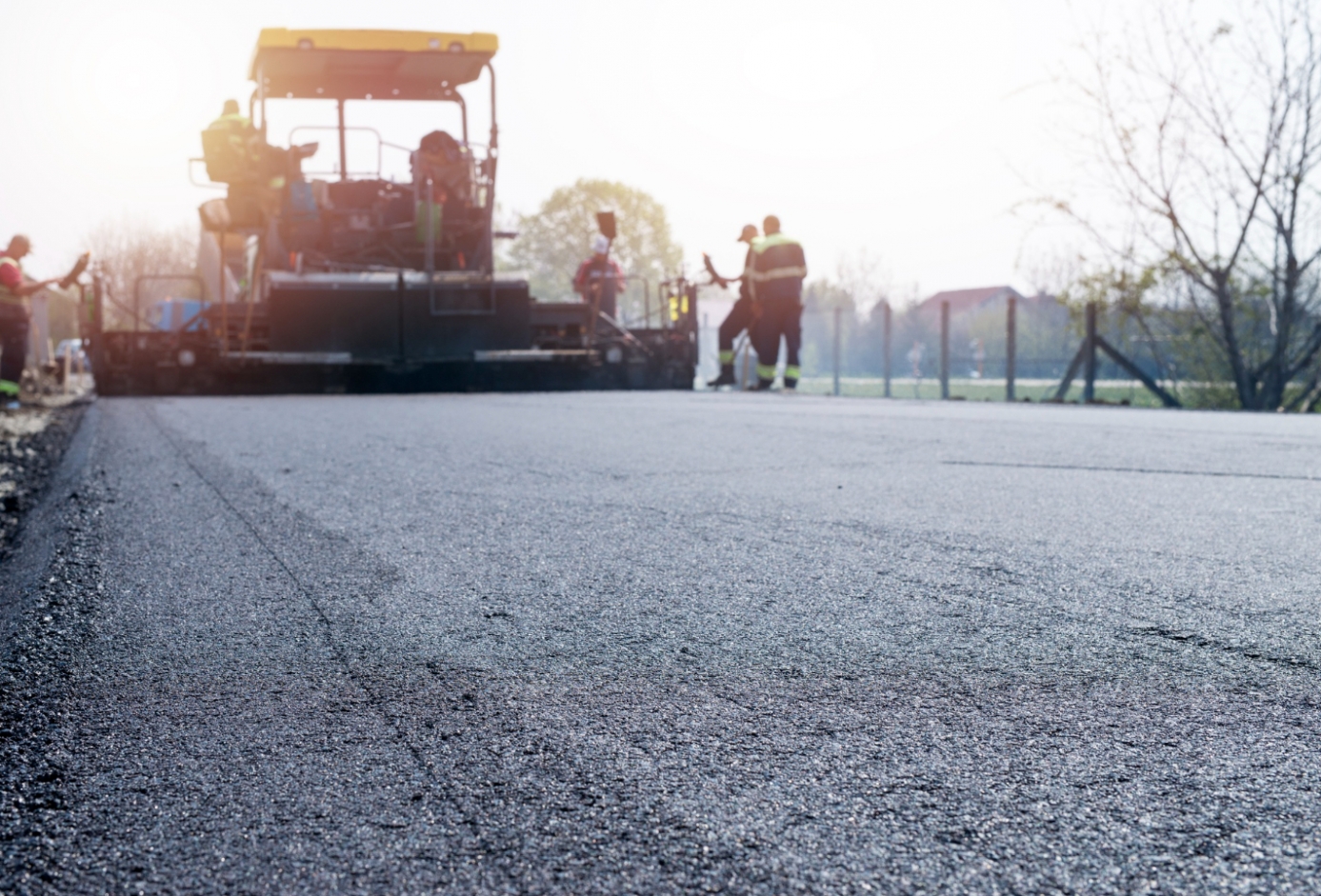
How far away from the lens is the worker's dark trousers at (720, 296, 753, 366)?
16.9m

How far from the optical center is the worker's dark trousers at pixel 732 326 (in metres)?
16.9

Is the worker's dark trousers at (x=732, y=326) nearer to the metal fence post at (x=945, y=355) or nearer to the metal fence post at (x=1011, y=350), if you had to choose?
Result: the metal fence post at (x=945, y=355)

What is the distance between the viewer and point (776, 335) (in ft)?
52.4

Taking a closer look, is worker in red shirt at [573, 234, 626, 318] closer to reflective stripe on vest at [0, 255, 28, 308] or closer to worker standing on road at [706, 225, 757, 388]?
worker standing on road at [706, 225, 757, 388]

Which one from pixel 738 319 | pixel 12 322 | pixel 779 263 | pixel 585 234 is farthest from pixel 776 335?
pixel 585 234

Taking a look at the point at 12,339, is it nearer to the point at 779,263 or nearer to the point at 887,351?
the point at 779,263

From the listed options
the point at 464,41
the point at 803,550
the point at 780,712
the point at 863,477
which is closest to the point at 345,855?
the point at 780,712

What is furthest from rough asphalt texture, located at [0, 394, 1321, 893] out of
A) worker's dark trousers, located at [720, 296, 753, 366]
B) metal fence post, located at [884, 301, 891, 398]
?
metal fence post, located at [884, 301, 891, 398]

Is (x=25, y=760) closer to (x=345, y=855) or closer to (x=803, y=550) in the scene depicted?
(x=345, y=855)

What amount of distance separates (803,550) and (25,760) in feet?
7.08

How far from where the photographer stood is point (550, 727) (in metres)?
2.05

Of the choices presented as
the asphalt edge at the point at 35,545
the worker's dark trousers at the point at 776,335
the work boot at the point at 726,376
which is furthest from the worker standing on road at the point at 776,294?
the asphalt edge at the point at 35,545

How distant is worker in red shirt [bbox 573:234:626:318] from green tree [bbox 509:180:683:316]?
39698mm

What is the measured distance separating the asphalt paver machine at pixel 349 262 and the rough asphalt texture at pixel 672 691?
345 inches
